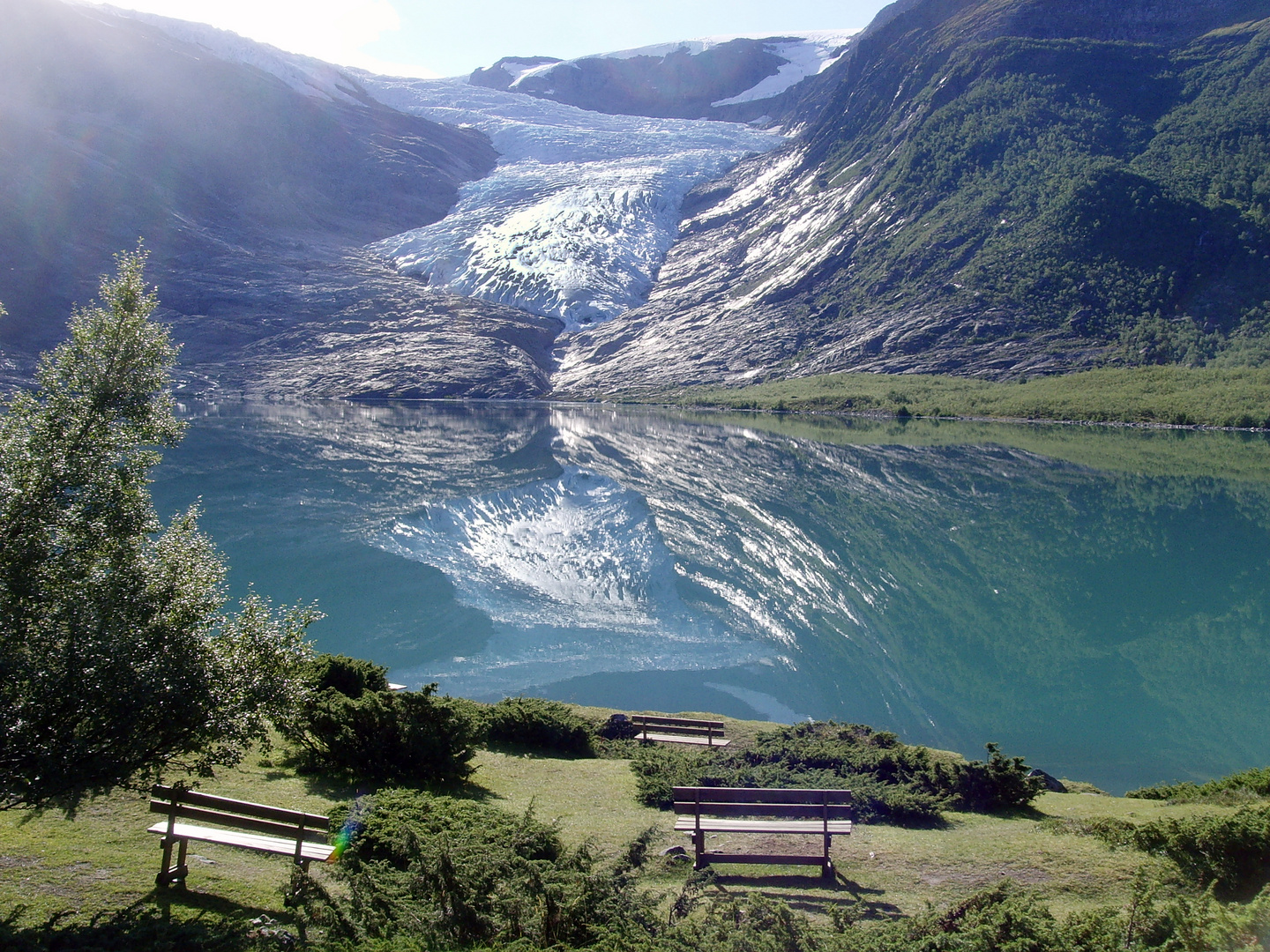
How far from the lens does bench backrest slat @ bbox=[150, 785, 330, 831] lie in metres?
7.33

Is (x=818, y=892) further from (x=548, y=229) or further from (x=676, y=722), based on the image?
(x=548, y=229)

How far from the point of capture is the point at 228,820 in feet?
24.1

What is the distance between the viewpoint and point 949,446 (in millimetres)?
61688

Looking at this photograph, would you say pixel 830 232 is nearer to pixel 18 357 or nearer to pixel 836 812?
pixel 18 357

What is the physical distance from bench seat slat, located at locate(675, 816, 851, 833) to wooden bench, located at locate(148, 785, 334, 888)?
3.76 m

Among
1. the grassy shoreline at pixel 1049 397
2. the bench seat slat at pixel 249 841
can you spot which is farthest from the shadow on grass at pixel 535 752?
the grassy shoreline at pixel 1049 397

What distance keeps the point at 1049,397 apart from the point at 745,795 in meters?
94.1


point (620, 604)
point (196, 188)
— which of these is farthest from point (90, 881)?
point (196, 188)

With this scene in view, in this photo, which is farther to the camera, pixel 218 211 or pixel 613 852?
pixel 218 211

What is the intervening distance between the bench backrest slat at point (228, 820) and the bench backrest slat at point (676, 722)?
7.79m

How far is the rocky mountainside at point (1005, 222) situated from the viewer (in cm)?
10625

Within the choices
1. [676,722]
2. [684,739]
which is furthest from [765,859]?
[676,722]

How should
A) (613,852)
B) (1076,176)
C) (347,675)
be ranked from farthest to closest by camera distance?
1. (1076,176)
2. (347,675)
3. (613,852)

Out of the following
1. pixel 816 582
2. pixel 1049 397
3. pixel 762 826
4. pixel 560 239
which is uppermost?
pixel 560 239
